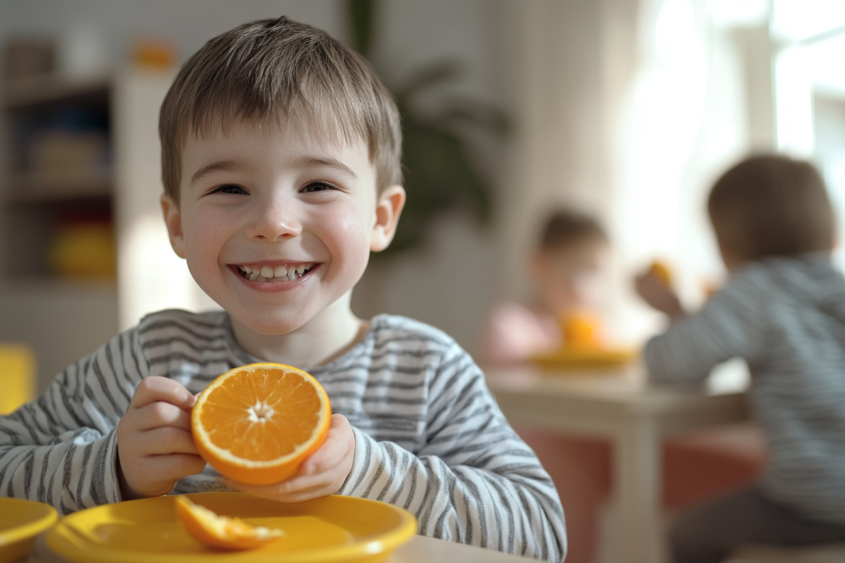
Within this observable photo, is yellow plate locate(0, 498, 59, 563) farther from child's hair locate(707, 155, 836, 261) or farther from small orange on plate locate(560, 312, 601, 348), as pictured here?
small orange on plate locate(560, 312, 601, 348)

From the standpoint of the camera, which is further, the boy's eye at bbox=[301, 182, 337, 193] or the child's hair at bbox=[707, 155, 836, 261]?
Result: the child's hair at bbox=[707, 155, 836, 261]

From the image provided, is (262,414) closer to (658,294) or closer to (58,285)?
(658,294)

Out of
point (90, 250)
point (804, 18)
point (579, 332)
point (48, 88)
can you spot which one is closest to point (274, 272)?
point (579, 332)

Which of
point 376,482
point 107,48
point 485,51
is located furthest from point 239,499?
point 485,51

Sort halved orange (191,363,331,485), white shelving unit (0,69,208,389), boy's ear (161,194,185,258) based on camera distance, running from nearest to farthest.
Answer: halved orange (191,363,331,485) < boy's ear (161,194,185,258) < white shelving unit (0,69,208,389)

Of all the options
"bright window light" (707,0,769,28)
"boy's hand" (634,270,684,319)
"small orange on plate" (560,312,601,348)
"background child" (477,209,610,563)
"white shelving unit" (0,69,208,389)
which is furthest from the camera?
"white shelving unit" (0,69,208,389)

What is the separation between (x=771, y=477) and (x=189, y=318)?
1.23 meters

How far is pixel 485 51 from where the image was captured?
4832 millimetres

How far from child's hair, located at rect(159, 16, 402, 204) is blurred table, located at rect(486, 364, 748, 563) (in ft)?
2.86

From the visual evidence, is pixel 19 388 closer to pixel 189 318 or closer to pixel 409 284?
pixel 189 318

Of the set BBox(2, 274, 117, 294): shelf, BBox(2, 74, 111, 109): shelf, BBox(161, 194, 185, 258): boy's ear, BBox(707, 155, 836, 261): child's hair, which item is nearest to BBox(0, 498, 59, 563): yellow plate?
BBox(161, 194, 185, 258): boy's ear

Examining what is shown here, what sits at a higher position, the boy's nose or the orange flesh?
the boy's nose

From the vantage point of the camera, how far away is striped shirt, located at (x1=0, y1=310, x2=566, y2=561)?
0.67 meters

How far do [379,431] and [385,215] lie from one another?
255mm
